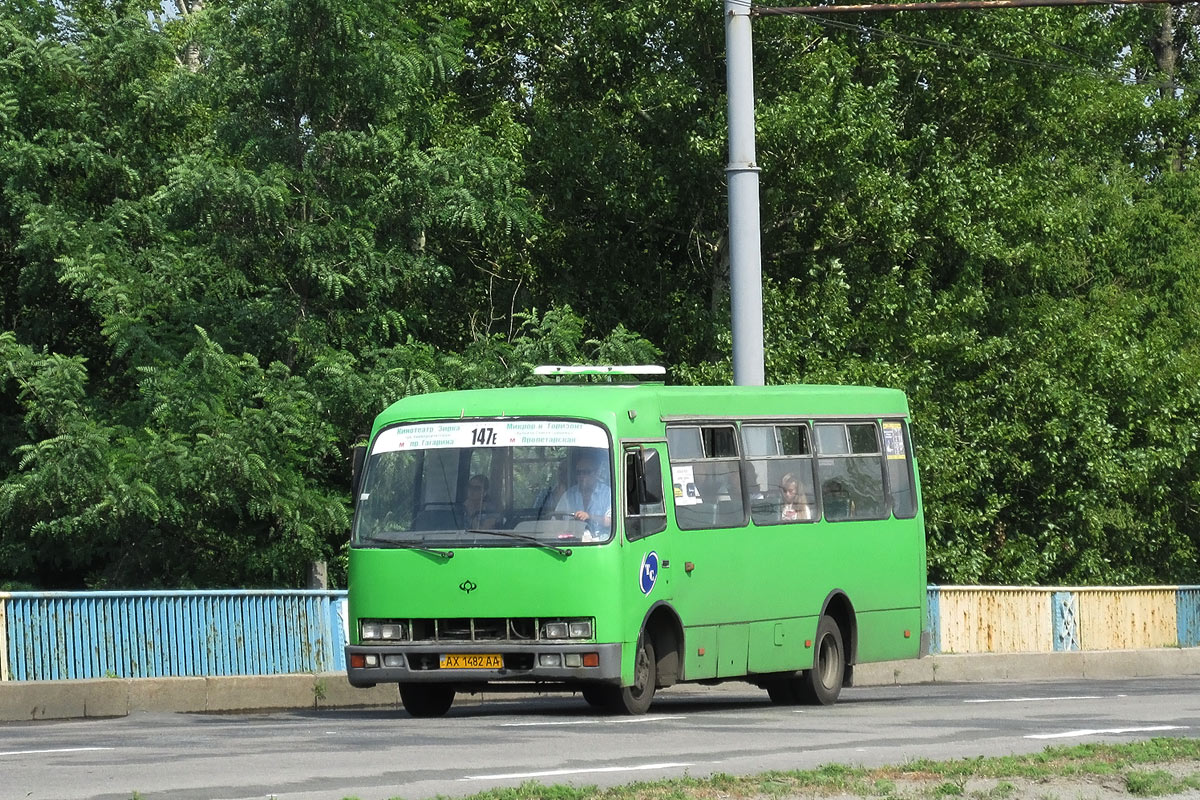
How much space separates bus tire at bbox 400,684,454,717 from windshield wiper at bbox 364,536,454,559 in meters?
1.29

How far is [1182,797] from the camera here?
9.34 m

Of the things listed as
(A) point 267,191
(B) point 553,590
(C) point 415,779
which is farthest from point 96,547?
(C) point 415,779

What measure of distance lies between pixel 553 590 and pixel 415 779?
5.36 metres

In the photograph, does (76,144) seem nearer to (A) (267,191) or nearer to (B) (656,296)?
(A) (267,191)

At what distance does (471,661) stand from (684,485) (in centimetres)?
249

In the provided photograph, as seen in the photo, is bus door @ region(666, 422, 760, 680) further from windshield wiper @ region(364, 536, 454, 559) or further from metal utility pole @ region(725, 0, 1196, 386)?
metal utility pole @ region(725, 0, 1196, 386)

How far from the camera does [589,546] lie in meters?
15.5

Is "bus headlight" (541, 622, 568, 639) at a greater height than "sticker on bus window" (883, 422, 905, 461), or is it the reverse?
"sticker on bus window" (883, 422, 905, 461)

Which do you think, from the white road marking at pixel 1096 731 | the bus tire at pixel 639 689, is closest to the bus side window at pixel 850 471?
the bus tire at pixel 639 689

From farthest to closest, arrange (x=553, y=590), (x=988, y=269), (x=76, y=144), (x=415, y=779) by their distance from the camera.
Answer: (x=988, y=269) → (x=76, y=144) → (x=553, y=590) → (x=415, y=779)

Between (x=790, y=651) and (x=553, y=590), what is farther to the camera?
(x=790, y=651)

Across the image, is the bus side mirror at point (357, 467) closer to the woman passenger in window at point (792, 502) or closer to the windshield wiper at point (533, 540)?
the windshield wiper at point (533, 540)

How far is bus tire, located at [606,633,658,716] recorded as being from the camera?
1575 centimetres

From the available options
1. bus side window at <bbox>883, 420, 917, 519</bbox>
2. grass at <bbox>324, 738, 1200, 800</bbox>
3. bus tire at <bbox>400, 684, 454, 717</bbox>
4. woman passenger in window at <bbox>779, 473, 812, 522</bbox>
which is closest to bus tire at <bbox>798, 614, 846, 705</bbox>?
woman passenger in window at <bbox>779, 473, 812, 522</bbox>
